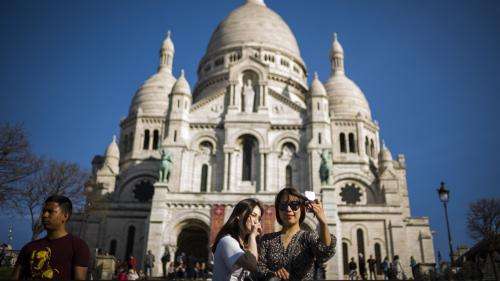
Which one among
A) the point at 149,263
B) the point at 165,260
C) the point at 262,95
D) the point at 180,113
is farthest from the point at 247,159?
the point at 149,263

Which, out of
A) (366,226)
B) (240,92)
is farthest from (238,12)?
(366,226)

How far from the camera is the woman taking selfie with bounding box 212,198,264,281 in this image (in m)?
4.36

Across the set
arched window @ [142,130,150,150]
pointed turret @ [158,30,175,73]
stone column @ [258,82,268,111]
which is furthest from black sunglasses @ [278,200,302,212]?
pointed turret @ [158,30,175,73]

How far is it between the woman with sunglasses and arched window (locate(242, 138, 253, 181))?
28.2 metres

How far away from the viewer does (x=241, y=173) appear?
33.1m

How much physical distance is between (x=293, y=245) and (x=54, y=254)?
2693 millimetres

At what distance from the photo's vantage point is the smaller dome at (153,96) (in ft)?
148

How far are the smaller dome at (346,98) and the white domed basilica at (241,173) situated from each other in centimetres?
22

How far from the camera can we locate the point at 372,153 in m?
44.2

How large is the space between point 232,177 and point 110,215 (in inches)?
411

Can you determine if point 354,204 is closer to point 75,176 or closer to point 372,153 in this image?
point 372,153

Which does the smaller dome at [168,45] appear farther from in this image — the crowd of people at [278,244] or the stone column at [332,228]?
the crowd of people at [278,244]

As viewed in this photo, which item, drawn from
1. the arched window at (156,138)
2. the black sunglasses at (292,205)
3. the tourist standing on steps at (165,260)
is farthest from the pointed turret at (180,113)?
the black sunglasses at (292,205)

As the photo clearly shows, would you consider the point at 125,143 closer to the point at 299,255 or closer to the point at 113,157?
the point at 113,157
